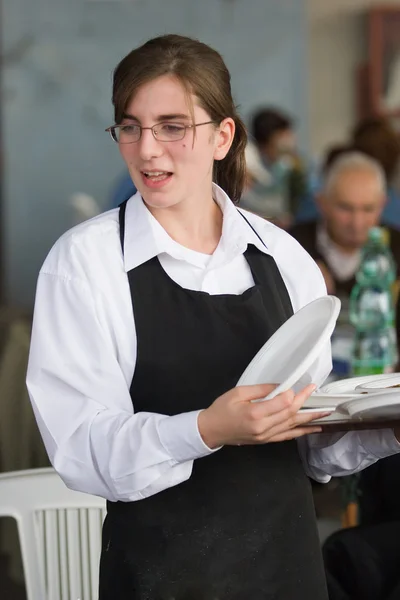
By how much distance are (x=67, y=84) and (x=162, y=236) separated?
18.7 ft

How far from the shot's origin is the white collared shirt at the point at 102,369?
1.33 meters

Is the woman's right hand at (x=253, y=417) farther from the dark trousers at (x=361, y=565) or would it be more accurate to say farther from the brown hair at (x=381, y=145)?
the brown hair at (x=381, y=145)

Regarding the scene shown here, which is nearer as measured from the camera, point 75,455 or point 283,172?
point 75,455

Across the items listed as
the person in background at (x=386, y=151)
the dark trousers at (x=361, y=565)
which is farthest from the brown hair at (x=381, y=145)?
the dark trousers at (x=361, y=565)

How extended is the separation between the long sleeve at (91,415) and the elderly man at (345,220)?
7.60ft

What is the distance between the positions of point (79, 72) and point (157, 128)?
5.74 m

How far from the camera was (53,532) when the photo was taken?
81.1 inches

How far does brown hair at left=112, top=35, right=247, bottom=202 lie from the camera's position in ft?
4.68

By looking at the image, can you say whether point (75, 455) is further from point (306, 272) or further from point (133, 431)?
point (306, 272)

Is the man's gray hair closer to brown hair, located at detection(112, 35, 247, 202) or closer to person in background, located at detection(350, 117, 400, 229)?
person in background, located at detection(350, 117, 400, 229)

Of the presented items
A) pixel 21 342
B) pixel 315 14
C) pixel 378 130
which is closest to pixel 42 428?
→ pixel 21 342

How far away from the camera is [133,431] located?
4.38 ft

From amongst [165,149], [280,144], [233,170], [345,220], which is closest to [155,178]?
[165,149]

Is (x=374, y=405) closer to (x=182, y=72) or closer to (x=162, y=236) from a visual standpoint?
(x=162, y=236)
